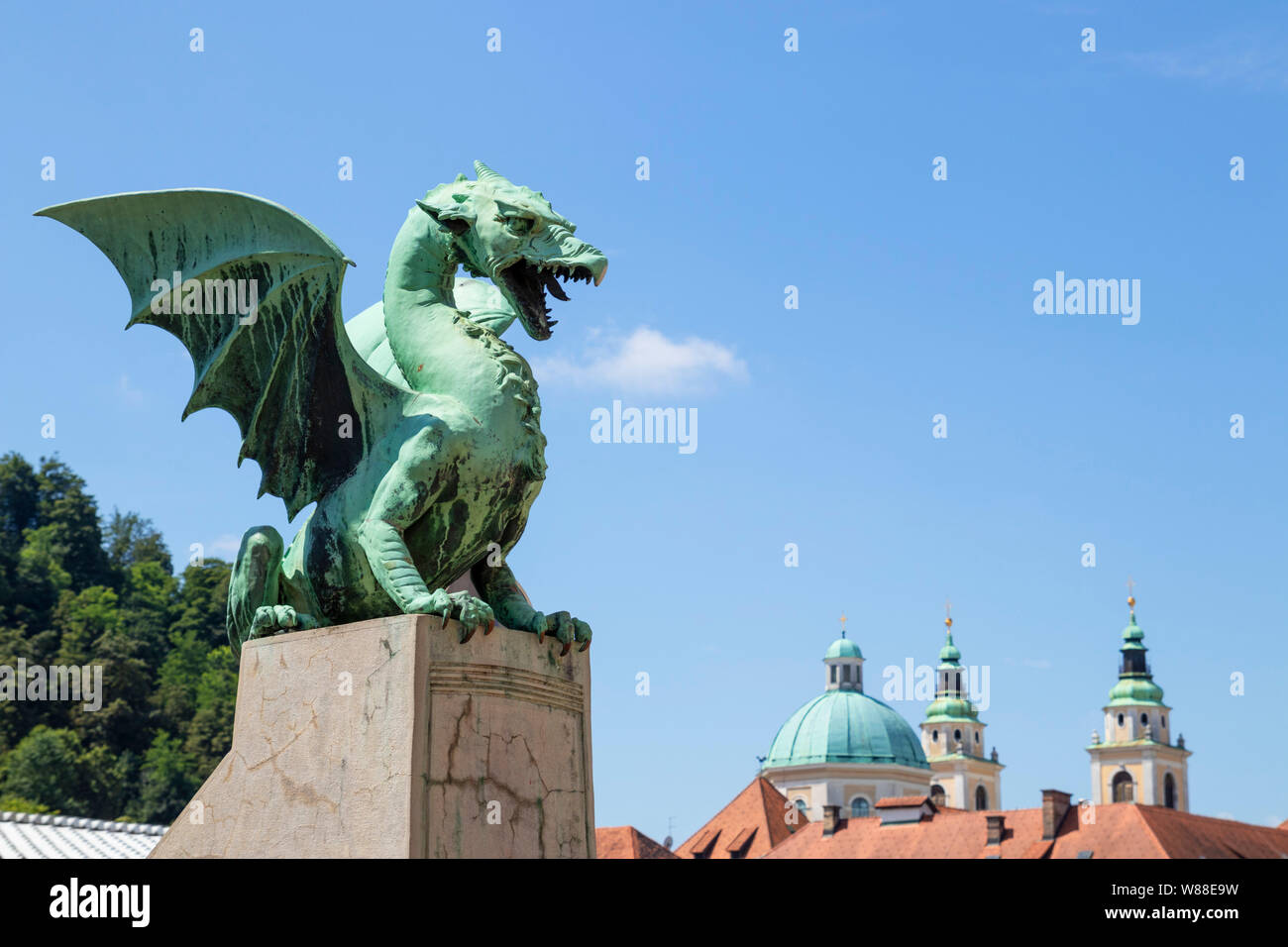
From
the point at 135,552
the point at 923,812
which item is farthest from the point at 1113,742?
the point at 135,552

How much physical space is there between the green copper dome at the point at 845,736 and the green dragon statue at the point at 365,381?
92876 mm

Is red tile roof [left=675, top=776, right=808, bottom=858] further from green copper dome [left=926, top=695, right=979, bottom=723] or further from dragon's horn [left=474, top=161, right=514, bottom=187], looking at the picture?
dragon's horn [left=474, top=161, right=514, bottom=187]

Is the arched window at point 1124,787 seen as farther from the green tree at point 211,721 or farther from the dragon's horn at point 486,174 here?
the dragon's horn at point 486,174

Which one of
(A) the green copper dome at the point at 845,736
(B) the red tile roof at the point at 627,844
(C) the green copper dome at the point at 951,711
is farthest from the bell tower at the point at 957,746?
(B) the red tile roof at the point at 627,844

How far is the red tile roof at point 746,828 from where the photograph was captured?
261 feet

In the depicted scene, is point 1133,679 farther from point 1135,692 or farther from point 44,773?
point 44,773

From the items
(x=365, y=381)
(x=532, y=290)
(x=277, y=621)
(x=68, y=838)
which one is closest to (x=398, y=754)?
(x=277, y=621)

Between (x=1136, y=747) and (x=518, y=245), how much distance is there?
117 meters

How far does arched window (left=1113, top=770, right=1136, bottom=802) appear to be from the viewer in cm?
11962

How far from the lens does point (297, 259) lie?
9375 mm
